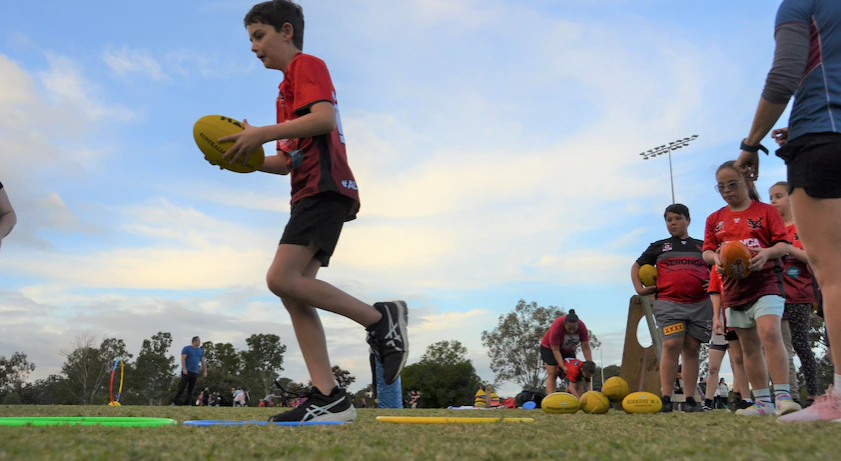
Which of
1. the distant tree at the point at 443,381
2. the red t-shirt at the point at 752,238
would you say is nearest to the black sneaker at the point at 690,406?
the red t-shirt at the point at 752,238

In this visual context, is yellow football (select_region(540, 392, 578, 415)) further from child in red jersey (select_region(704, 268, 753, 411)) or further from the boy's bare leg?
the boy's bare leg

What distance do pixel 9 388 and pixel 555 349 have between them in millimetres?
79228

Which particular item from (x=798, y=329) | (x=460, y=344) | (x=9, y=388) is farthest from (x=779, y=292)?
(x=9, y=388)

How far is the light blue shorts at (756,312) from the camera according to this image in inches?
181

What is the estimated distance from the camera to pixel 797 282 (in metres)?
6.15

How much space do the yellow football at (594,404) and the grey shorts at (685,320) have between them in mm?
1301

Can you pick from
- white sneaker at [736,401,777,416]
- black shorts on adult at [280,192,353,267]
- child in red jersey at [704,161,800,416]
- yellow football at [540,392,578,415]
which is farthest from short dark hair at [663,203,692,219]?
black shorts on adult at [280,192,353,267]

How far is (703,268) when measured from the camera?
7059 mm

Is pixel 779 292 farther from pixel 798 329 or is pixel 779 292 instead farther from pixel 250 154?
pixel 250 154

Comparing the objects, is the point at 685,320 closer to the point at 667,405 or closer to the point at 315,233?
the point at 667,405

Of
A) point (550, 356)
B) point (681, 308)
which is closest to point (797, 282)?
point (681, 308)

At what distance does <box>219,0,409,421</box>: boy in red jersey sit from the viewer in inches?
135

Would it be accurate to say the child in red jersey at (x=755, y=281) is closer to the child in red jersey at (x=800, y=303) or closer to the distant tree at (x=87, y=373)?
the child in red jersey at (x=800, y=303)

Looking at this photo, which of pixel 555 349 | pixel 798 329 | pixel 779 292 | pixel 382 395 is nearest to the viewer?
pixel 779 292
